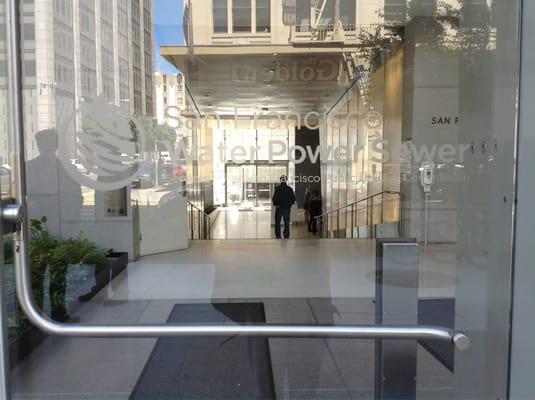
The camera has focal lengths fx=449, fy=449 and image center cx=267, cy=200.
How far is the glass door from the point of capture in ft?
4.35

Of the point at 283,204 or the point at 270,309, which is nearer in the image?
the point at 270,309

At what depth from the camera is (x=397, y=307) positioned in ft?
5.95

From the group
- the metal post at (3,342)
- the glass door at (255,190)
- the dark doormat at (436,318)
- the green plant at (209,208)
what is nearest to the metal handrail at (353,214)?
the glass door at (255,190)

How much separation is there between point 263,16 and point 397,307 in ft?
18.0

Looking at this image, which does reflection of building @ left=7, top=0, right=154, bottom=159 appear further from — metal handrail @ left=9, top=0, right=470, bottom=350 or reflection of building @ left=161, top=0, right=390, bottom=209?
reflection of building @ left=161, top=0, right=390, bottom=209

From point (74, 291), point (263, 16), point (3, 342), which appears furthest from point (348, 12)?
point (3, 342)

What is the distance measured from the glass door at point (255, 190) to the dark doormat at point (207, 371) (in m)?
0.02

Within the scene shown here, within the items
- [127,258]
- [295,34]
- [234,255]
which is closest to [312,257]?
[234,255]

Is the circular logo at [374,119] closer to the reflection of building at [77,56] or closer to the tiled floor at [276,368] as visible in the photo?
the reflection of building at [77,56]

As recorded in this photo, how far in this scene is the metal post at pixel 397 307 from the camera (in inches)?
70.4

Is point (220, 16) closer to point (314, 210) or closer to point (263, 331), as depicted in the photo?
point (263, 331)

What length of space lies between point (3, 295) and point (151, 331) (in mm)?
396

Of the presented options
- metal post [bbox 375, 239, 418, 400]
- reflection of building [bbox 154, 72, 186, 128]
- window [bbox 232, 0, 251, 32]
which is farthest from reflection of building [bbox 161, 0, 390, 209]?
metal post [bbox 375, 239, 418, 400]

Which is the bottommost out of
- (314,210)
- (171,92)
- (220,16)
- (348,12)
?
(314,210)
